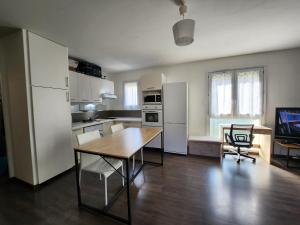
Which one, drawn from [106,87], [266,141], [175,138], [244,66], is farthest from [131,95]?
[266,141]

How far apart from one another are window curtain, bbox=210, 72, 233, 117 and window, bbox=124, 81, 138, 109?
7.68ft

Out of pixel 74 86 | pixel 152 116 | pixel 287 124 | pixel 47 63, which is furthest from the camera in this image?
pixel 152 116

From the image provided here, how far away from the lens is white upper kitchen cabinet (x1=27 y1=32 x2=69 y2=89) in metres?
2.16

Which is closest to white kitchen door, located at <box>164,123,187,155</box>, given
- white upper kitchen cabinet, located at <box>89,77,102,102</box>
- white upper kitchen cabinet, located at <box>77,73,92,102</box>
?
white upper kitchen cabinet, located at <box>89,77,102,102</box>

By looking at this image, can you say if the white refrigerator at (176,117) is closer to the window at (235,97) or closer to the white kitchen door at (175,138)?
the white kitchen door at (175,138)

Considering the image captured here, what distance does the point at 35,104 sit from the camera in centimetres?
218

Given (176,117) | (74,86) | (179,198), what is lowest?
(179,198)

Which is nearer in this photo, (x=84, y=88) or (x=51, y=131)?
(x=51, y=131)

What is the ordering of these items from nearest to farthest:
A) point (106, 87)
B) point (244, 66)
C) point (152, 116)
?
point (244, 66) < point (152, 116) < point (106, 87)

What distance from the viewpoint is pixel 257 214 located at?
1.66 meters

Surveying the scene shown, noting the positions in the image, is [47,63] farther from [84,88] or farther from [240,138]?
[240,138]

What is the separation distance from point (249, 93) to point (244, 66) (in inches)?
27.2

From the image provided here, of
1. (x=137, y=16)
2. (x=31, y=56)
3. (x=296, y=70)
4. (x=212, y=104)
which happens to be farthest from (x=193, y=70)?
(x=31, y=56)

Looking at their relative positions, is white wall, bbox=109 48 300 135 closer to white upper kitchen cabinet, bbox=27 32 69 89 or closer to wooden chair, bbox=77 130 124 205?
white upper kitchen cabinet, bbox=27 32 69 89
